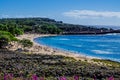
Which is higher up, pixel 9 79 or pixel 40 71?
pixel 9 79

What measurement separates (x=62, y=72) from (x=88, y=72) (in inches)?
177

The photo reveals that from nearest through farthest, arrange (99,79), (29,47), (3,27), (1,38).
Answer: (99,79) → (1,38) → (29,47) → (3,27)

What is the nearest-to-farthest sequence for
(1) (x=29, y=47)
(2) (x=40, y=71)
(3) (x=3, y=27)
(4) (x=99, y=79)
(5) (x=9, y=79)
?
(5) (x=9, y=79) < (4) (x=99, y=79) < (2) (x=40, y=71) < (1) (x=29, y=47) < (3) (x=3, y=27)

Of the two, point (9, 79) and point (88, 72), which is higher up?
point (9, 79)

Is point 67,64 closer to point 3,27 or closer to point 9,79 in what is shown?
point 9,79

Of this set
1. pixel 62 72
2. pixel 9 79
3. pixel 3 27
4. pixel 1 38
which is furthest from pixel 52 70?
pixel 3 27

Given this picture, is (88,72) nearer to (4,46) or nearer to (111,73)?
(111,73)

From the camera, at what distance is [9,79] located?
667 inches

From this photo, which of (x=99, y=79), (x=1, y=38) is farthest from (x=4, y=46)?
(x=99, y=79)

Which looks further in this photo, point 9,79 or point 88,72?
point 88,72

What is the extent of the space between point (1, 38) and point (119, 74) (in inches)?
2469

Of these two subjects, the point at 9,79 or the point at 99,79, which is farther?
the point at 99,79

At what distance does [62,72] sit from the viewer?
5303cm

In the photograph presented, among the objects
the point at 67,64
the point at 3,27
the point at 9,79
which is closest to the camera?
the point at 9,79
